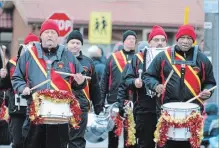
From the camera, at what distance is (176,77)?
37.0 ft

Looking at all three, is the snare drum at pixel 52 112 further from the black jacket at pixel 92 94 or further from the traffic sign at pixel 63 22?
the traffic sign at pixel 63 22

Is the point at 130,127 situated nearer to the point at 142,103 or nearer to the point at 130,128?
the point at 130,128

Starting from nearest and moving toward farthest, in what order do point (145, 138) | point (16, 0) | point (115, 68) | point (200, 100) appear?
point (200, 100) → point (145, 138) → point (115, 68) → point (16, 0)

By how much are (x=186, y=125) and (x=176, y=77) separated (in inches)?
28.7

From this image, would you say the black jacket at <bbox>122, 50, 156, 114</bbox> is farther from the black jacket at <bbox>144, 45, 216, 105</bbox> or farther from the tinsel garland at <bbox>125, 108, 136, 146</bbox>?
the black jacket at <bbox>144, 45, 216, 105</bbox>

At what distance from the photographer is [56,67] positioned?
35.8 ft

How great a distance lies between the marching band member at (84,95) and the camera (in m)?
13.1

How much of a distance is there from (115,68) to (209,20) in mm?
2491

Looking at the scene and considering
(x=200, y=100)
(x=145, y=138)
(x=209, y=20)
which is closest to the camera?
(x=200, y=100)

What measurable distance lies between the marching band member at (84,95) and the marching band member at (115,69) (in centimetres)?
163

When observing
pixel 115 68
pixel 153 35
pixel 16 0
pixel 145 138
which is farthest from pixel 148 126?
pixel 16 0

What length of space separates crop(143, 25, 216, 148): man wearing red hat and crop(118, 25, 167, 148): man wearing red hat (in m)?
1.29

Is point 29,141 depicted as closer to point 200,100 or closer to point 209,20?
point 200,100

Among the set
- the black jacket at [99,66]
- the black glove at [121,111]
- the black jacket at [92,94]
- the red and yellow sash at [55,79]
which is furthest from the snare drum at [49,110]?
the black jacket at [99,66]
